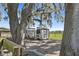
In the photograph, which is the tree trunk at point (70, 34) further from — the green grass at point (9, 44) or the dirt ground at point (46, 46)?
the green grass at point (9, 44)

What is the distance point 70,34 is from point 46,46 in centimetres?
18

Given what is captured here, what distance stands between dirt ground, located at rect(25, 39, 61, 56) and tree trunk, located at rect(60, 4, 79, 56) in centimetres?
4

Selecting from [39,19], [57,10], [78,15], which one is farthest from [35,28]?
[78,15]

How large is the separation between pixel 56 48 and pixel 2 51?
0.37 meters

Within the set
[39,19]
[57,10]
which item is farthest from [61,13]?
[39,19]

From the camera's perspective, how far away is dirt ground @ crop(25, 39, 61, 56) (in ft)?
4.54

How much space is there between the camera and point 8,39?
1.40 metres

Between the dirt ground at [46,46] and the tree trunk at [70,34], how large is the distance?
40 millimetres

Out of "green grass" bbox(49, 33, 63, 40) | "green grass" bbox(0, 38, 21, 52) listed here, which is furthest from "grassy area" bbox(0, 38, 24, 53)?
"green grass" bbox(49, 33, 63, 40)

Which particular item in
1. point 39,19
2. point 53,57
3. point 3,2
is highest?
point 3,2

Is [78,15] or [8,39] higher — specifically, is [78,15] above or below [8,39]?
above

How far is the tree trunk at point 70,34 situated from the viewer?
4.51 feet

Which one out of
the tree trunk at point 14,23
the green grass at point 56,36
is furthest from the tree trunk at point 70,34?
the tree trunk at point 14,23

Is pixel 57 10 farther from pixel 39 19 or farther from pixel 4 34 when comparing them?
pixel 4 34
